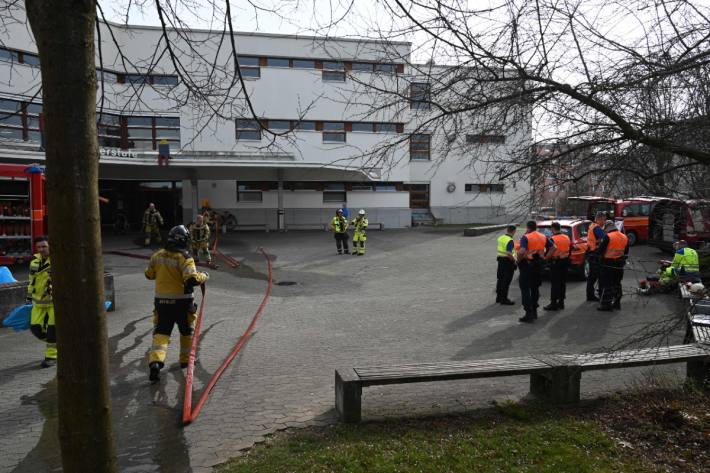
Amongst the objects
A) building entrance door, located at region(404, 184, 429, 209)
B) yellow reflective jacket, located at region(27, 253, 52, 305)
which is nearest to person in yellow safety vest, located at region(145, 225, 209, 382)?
yellow reflective jacket, located at region(27, 253, 52, 305)

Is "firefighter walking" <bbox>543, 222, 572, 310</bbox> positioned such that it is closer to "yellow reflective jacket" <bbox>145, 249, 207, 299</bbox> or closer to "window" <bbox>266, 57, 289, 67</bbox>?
"yellow reflective jacket" <bbox>145, 249, 207, 299</bbox>

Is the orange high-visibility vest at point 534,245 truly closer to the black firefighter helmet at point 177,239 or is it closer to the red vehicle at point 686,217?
the red vehicle at point 686,217

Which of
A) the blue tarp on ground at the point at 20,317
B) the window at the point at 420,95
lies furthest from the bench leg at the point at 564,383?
the blue tarp on ground at the point at 20,317

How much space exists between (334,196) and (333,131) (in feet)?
12.5

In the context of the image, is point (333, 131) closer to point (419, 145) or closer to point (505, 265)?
point (505, 265)

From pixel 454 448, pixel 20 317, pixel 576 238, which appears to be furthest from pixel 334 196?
pixel 454 448

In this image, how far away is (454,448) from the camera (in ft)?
13.2

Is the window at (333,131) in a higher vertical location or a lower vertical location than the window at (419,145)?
higher

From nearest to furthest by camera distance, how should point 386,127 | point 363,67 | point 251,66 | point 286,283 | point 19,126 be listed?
point 363,67 → point 386,127 → point 286,283 → point 19,126 → point 251,66

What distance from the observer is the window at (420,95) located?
4426mm

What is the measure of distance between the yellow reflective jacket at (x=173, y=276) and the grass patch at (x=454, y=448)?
2.43m

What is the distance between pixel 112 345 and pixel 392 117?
5.48 meters

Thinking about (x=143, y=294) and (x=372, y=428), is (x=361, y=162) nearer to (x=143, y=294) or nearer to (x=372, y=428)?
(x=372, y=428)

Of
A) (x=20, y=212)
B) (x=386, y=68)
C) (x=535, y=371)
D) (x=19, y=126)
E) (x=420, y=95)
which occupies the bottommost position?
(x=535, y=371)
